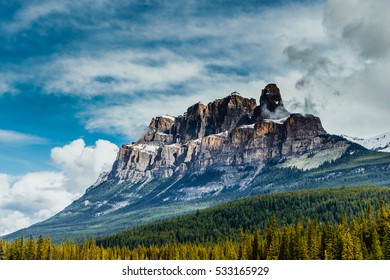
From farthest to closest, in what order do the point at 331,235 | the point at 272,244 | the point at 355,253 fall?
the point at 272,244
the point at 331,235
the point at 355,253

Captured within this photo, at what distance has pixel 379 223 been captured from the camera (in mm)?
167875
